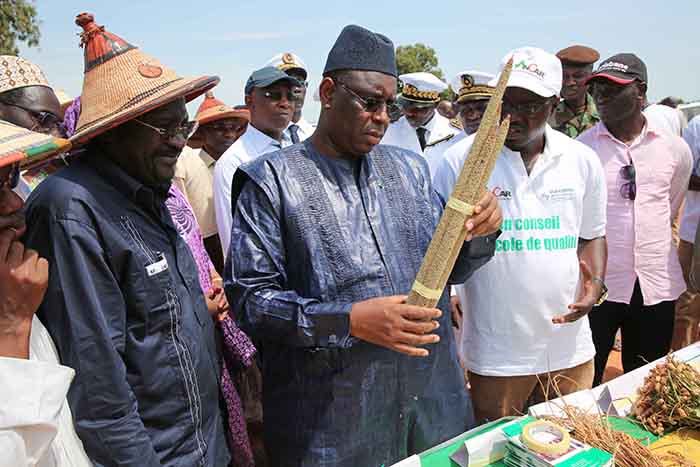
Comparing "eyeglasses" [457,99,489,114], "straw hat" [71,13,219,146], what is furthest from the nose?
"eyeglasses" [457,99,489,114]

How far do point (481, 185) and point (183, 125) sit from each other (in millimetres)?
942

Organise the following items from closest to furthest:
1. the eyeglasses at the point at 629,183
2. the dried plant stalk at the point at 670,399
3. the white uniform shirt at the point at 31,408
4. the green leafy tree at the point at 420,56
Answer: the white uniform shirt at the point at 31,408, the dried plant stalk at the point at 670,399, the eyeglasses at the point at 629,183, the green leafy tree at the point at 420,56

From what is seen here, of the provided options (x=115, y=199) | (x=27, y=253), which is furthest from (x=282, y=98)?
(x=27, y=253)

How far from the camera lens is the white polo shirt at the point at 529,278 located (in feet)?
7.51

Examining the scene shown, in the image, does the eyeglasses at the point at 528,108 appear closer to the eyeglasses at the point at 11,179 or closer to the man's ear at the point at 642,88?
the man's ear at the point at 642,88

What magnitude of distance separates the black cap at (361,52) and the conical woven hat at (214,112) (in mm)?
2804

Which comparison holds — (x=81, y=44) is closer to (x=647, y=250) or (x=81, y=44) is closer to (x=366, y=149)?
(x=366, y=149)

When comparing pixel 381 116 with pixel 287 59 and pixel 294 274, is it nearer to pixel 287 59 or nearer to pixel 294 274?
pixel 294 274

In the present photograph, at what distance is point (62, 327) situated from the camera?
53.1 inches

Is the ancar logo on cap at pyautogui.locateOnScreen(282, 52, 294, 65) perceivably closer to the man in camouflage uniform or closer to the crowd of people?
the crowd of people

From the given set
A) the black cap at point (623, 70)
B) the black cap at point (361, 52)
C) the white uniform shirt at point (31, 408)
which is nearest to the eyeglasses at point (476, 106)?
the black cap at point (623, 70)

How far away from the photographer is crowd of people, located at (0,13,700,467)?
135cm

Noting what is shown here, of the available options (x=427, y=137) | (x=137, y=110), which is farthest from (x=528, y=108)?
(x=427, y=137)

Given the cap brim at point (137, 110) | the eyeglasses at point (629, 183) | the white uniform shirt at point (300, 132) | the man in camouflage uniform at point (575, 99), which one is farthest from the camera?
the man in camouflage uniform at point (575, 99)
